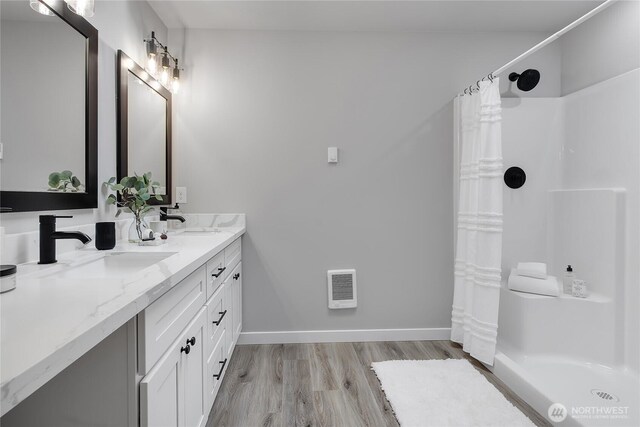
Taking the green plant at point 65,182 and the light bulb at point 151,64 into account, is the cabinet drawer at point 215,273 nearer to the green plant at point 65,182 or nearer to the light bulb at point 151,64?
the green plant at point 65,182

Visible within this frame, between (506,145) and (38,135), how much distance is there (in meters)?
2.75

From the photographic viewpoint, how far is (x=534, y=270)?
6.84ft

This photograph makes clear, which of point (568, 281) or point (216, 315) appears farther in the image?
point (568, 281)

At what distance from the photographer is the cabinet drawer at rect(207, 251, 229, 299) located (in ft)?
4.86

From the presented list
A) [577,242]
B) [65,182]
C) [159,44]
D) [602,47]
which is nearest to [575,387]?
[577,242]

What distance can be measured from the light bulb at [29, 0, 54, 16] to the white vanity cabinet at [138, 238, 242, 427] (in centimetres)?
112

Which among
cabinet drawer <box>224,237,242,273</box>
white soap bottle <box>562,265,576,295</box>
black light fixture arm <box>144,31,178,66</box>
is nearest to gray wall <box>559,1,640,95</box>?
white soap bottle <box>562,265,576,295</box>

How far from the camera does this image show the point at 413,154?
8.13 ft

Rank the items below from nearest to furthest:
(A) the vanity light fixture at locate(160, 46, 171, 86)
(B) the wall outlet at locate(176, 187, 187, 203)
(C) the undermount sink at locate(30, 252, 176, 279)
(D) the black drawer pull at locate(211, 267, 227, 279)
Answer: (C) the undermount sink at locate(30, 252, 176, 279)
(D) the black drawer pull at locate(211, 267, 227, 279)
(A) the vanity light fixture at locate(160, 46, 171, 86)
(B) the wall outlet at locate(176, 187, 187, 203)

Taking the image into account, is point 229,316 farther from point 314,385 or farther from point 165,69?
point 165,69

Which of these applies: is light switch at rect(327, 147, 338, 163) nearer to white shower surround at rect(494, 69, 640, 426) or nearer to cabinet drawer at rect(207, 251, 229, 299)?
cabinet drawer at rect(207, 251, 229, 299)

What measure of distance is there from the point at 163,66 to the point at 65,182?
118 cm

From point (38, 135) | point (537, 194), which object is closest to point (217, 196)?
point (38, 135)

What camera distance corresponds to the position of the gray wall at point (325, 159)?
240 centimetres
